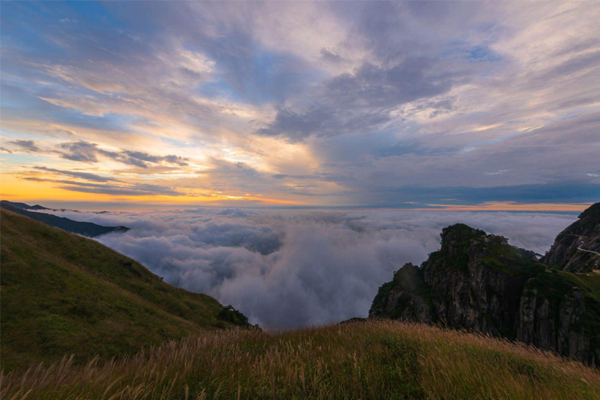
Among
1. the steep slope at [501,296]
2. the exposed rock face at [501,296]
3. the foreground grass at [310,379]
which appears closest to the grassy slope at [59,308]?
the foreground grass at [310,379]

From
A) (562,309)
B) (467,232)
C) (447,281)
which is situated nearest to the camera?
(562,309)

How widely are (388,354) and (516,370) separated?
7.47 feet

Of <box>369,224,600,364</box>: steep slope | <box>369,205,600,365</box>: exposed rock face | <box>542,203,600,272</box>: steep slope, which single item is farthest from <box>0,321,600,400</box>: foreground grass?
<box>542,203,600,272</box>: steep slope

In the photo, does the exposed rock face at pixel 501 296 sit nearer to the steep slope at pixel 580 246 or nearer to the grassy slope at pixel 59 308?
A: the steep slope at pixel 580 246

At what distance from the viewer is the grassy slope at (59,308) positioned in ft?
40.5

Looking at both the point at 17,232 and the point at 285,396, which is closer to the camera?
the point at 285,396

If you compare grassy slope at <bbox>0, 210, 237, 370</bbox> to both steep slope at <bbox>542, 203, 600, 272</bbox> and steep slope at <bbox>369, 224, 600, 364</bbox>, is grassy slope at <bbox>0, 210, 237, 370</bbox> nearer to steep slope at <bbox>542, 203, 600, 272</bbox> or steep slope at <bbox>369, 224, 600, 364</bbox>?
steep slope at <bbox>369, 224, 600, 364</bbox>

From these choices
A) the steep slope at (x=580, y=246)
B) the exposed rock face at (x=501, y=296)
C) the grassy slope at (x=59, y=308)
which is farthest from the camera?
the steep slope at (x=580, y=246)

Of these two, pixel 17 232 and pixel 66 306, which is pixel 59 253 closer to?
pixel 17 232

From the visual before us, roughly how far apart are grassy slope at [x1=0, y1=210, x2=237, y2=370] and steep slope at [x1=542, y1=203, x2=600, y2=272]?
72689 millimetres

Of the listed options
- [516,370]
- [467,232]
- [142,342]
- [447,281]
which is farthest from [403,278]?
[516,370]

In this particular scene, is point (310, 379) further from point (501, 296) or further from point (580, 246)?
point (580, 246)

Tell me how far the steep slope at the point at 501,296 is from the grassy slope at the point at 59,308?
861 inches

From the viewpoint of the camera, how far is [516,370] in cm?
436
